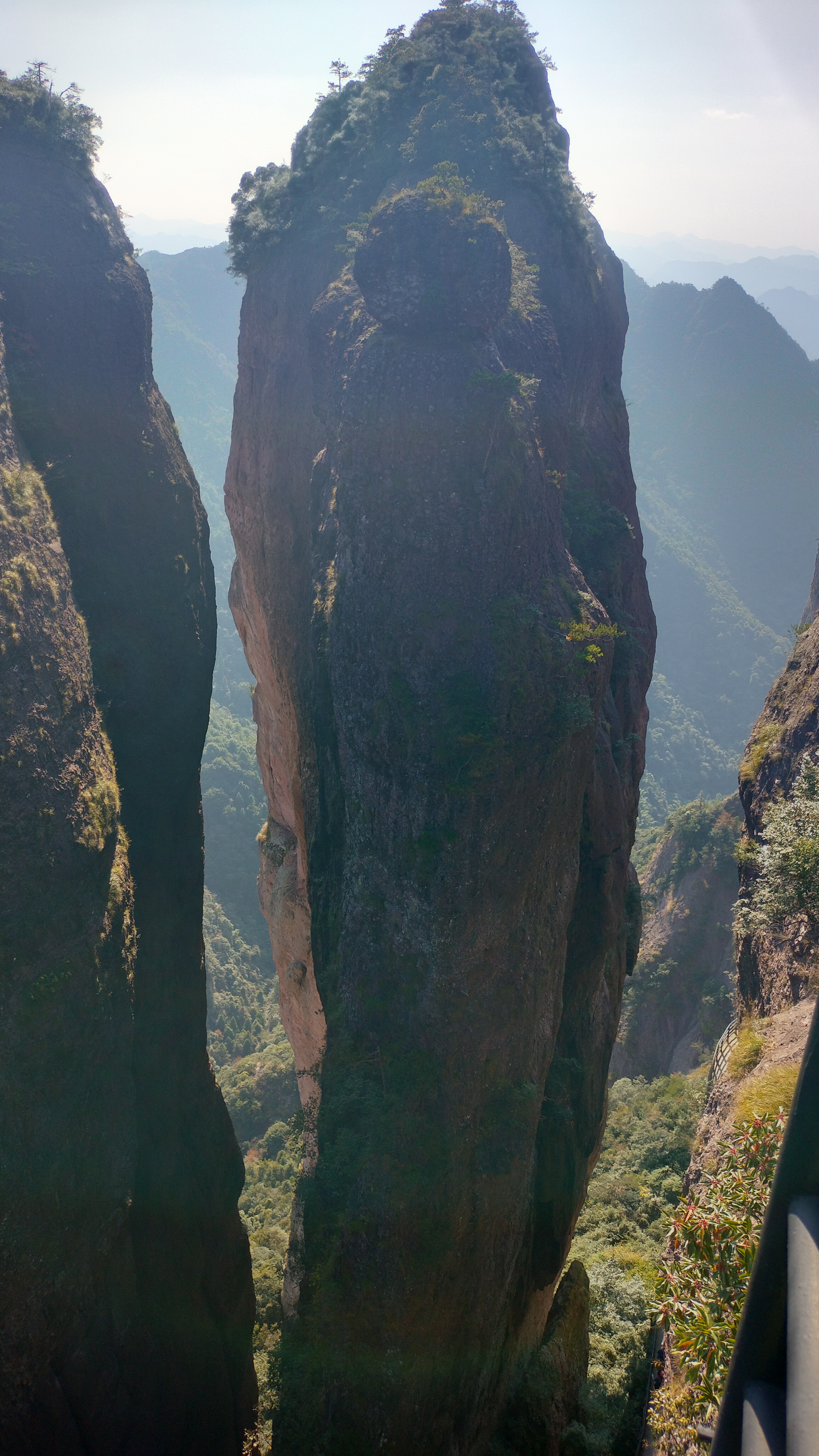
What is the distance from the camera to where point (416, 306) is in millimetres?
19047

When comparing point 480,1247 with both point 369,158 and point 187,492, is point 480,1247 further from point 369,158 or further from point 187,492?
point 369,158

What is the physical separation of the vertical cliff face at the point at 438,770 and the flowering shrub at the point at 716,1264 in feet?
15.8

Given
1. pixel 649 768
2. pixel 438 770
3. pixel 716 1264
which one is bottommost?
pixel 649 768

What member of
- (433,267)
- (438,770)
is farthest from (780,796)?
(433,267)

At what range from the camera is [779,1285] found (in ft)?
12.9

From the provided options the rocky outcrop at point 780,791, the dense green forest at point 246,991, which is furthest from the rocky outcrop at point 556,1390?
the rocky outcrop at point 780,791

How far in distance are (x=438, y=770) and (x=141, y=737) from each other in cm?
832

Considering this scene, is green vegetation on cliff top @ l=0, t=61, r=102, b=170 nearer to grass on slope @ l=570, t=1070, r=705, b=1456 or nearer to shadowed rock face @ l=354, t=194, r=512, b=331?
shadowed rock face @ l=354, t=194, r=512, b=331

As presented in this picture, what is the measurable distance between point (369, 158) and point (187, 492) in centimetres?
1197

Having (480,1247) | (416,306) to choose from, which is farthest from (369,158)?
(480,1247)

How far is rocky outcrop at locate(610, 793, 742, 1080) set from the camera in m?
48.5

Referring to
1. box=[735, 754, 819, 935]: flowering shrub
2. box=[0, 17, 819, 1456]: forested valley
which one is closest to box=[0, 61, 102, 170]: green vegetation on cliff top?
box=[0, 17, 819, 1456]: forested valley

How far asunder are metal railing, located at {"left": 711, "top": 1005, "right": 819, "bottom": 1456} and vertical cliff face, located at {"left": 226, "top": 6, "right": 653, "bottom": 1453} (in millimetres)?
12157

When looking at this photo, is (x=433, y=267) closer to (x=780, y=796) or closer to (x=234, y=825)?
(x=780, y=796)
